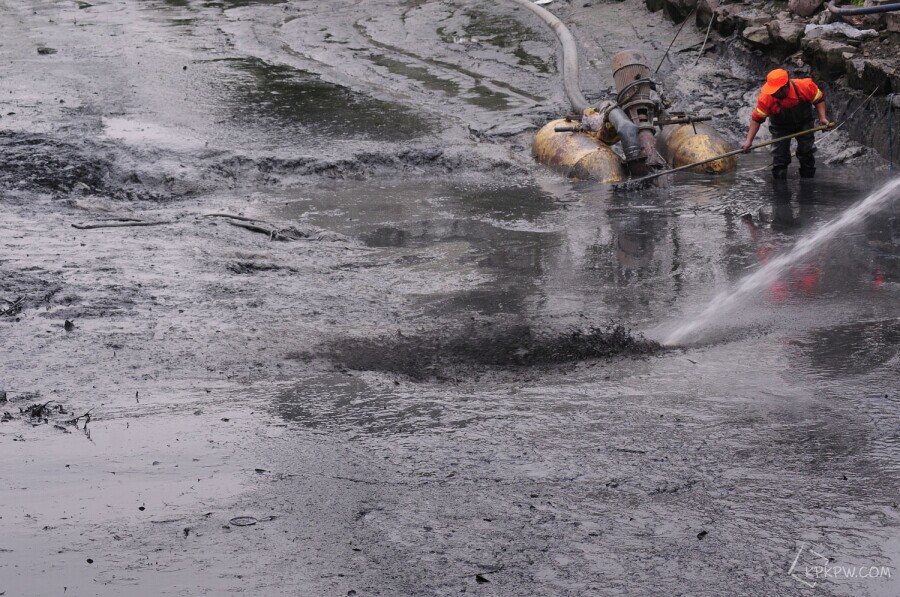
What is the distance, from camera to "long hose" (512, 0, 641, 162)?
10.4 meters

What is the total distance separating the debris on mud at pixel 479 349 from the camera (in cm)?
564

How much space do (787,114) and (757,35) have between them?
3894 millimetres

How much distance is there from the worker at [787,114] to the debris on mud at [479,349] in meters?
4.60

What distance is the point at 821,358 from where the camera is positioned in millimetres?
5590

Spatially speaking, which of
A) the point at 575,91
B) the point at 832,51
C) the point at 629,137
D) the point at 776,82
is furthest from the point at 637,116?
the point at 832,51

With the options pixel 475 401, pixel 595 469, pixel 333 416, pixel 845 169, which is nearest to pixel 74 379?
pixel 333 416

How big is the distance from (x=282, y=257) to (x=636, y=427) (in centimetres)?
383

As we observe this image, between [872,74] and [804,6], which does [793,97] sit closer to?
[872,74]

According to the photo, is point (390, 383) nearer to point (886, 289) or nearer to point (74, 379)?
point (74, 379)

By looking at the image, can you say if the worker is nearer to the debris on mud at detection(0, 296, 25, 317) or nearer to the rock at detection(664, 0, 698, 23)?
the rock at detection(664, 0, 698, 23)

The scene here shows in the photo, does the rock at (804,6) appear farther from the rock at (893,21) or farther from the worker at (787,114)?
the worker at (787,114)

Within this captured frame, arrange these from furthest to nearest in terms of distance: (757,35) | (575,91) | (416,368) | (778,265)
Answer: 1. (757,35)
2. (575,91)
3. (778,265)
4. (416,368)

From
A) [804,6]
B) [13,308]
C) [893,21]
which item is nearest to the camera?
[13,308]

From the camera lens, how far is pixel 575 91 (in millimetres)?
12680
